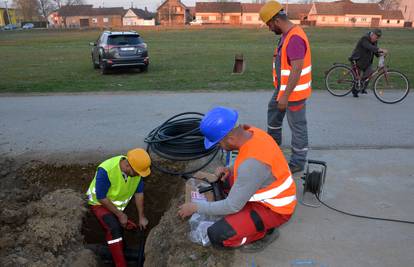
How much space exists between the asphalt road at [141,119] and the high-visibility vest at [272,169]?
281 cm

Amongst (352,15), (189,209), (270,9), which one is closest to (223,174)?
(189,209)

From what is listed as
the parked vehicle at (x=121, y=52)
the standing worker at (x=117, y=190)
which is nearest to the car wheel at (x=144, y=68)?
the parked vehicle at (x=121, y=52)

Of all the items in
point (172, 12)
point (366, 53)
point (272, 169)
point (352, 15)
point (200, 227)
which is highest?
point (172, 12)

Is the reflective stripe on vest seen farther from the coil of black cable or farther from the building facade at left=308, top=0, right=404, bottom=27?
the building facade at left=308, top=0, right=404, bottom=27

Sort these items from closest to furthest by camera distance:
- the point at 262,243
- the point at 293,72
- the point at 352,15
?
1. the point at 262,243
2. the point at 293,72
3. the point at 352,15

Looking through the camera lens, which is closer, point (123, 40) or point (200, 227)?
point (200, 227)

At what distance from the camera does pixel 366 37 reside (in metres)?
8.87

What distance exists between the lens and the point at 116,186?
411 cm

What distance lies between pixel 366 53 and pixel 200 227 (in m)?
7.49

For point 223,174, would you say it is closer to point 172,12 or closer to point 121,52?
point 121,52

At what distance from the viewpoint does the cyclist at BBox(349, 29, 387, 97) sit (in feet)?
28.7

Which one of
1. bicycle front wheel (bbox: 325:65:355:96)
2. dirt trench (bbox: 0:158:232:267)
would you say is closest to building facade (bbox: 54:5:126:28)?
bicycle front wheel (bbox: 325:65:355:96)

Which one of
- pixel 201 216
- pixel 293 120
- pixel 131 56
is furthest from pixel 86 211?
pixel 131 56

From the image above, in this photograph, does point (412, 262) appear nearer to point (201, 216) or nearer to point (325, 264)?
point (325, 264)
